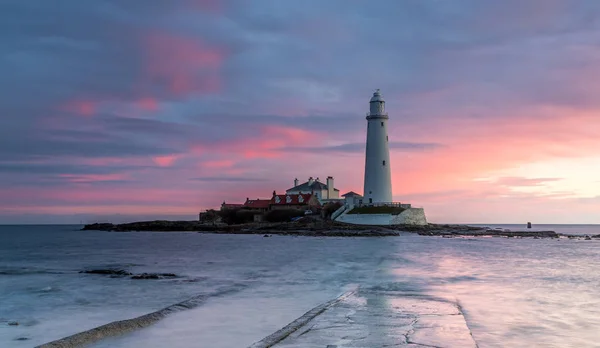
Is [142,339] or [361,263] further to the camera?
[361,263]

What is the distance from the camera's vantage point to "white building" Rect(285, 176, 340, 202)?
80.4 metres

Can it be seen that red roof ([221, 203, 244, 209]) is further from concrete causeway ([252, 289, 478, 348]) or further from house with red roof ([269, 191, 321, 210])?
concrete causeway ([252, 289, 478, 348])

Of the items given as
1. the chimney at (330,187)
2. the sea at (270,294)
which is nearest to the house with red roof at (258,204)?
the chimney at (330,187)

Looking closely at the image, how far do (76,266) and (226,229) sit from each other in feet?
140

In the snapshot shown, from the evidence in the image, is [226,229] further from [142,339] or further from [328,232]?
[142,339]

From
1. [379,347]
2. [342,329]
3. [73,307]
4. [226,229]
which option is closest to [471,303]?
[342,329]

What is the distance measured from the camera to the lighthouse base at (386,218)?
6200 centimetres

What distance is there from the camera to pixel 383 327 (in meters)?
10.3

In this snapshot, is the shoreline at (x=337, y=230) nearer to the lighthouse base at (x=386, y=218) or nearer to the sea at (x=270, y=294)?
the lighthouse base at (x=386, y=218)

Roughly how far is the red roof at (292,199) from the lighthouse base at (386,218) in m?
10.5

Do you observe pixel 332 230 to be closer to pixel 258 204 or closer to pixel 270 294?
pixel 258 204

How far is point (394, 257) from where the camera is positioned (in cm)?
3102

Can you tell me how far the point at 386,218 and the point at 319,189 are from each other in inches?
783

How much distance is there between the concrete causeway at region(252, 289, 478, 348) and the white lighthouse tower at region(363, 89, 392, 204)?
1872 inches
